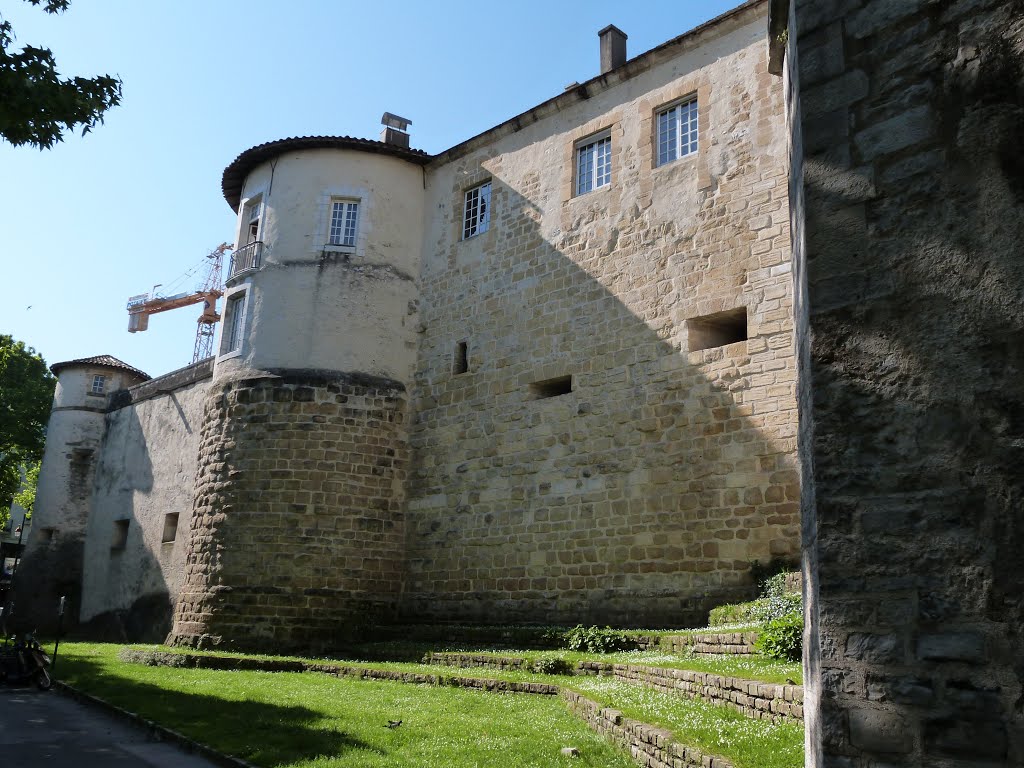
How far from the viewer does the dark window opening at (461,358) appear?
14857 millimetres

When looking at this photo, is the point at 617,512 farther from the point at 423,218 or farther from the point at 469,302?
the point at 423,218

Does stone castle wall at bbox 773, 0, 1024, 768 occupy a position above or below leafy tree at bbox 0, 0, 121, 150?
below

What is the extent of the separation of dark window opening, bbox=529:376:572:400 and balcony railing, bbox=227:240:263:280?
5.97 m

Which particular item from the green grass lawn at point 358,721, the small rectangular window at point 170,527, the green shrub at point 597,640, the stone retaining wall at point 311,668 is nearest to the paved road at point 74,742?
the green grass lawn at point 358,721

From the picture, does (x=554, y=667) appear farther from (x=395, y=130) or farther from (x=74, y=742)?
(x=395, y=130)

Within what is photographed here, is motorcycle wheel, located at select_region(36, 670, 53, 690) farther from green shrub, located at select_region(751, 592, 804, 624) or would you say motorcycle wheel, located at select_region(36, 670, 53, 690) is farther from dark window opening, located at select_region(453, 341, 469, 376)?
green shrub, located at select_region(751, 592, 804, 624)

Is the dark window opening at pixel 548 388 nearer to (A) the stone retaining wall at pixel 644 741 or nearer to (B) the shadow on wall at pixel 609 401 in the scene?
(B) the shadow on wall at pixel 609 401

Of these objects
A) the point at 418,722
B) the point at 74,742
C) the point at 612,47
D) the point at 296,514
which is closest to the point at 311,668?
the point at 296,514

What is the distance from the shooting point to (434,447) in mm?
14688

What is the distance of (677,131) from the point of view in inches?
499

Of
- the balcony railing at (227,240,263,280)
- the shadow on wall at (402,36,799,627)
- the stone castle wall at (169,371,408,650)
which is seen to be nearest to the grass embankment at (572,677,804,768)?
the shadow on wall at (402,36,799,627)

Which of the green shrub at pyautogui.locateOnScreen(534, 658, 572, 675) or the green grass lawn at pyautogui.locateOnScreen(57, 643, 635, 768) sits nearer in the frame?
the green grass lawn at pyautogui.locateOnScreen(57, 643, 635, 768)

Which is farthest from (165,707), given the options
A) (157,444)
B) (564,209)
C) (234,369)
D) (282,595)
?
(157,444)

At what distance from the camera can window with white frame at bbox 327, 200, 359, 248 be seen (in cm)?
1560
